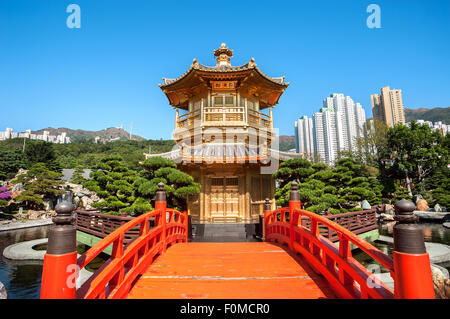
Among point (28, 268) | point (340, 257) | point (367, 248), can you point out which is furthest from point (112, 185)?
point (367, 248)

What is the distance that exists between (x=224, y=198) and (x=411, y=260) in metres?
10.7

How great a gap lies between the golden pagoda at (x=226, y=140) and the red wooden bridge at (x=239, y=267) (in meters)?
6.67

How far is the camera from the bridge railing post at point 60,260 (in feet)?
6.01

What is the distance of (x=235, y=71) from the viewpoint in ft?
41.8

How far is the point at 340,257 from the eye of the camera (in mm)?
2811

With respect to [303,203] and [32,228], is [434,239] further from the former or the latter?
[32,228]

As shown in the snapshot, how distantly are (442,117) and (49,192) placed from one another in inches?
6860

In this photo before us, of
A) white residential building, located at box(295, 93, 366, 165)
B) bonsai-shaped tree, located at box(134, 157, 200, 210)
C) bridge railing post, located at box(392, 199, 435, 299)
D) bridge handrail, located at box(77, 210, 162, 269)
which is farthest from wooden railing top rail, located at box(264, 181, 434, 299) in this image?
white residential building, located at box(295, 93, 366, 165)

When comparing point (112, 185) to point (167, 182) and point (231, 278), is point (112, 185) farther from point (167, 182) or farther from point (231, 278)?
point (231, 278)

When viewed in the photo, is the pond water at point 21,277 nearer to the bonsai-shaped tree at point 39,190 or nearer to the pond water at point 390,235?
the pond water at point 390,235

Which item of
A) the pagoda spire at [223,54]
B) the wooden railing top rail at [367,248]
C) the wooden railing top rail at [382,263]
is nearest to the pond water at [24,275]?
the wooden railing top rail at [382,263]

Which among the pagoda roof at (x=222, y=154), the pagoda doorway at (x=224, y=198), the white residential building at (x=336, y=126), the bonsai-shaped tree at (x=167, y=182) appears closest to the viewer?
the bonsai-shaped tree at (x=167, y=182)

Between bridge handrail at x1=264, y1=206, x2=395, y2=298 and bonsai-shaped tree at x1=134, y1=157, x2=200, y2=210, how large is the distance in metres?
6.33
